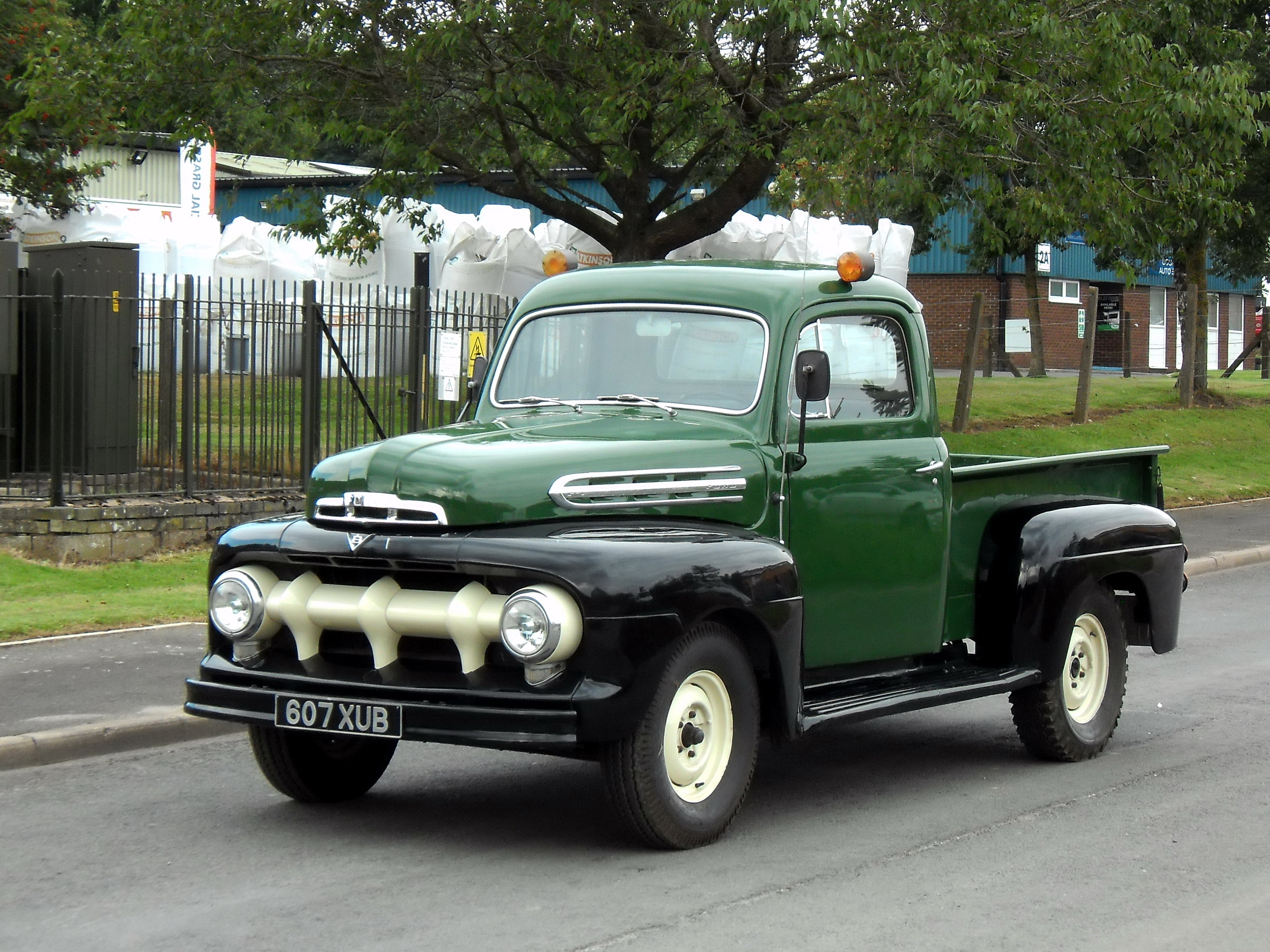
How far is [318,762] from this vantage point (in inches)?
264

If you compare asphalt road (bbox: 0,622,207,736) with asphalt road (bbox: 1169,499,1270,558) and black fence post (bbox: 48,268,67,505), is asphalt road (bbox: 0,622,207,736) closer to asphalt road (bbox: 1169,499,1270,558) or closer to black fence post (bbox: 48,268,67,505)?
black fence post (bbox: 48,268,67,505)

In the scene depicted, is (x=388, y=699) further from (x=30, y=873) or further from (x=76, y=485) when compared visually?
(x=76, y=485)

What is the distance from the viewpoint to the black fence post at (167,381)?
44.8ft

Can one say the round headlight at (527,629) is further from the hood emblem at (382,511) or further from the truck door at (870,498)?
the truck door at (870,498)

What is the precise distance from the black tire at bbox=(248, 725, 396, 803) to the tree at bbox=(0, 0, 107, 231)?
44.4 ft

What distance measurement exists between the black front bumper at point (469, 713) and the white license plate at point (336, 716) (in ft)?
0.07

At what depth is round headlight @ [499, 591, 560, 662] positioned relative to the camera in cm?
545

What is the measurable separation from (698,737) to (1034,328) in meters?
32.3

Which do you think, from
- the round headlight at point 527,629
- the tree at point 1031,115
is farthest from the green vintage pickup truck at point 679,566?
the tree at point 1031,115

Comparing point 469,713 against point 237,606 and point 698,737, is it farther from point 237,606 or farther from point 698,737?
point 237,606

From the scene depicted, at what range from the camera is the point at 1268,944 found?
5004 mm

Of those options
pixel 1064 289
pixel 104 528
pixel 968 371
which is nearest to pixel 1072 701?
pixel 104 528

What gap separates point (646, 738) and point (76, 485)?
947 cm

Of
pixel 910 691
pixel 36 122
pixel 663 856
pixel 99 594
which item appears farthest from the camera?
pixel 36 122
